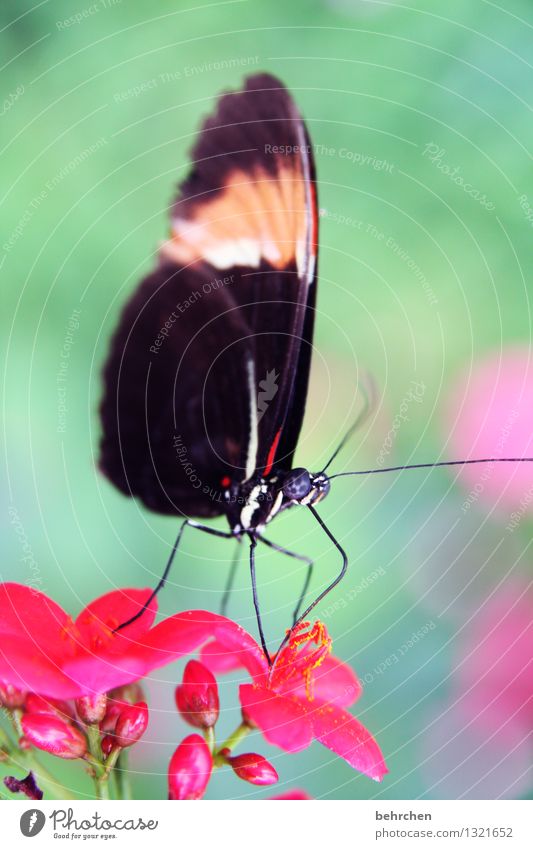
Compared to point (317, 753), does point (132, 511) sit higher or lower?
higher

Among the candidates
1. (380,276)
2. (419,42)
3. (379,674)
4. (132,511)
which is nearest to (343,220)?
(380,276)

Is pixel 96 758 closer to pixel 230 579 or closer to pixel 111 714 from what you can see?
pixel 111 714

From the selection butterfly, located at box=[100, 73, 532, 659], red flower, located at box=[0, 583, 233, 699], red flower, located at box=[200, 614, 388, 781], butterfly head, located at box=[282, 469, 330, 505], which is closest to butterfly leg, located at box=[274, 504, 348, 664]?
butterfly, located at box=[100, 73, 532, 659]

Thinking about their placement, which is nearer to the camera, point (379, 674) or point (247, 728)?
point (247, 728)

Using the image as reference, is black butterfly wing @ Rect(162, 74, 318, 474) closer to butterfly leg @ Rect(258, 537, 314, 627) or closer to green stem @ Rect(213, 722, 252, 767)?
butterfly leg @ Rect(258, 537, 314, 627)

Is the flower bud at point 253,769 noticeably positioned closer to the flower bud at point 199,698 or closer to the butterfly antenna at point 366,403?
the flower bud at point 199,698

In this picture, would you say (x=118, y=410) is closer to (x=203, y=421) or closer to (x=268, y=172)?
(x=203, y=421)

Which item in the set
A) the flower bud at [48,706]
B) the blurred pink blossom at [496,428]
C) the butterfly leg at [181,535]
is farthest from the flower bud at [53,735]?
the blurred pink blossom at [496,428]
